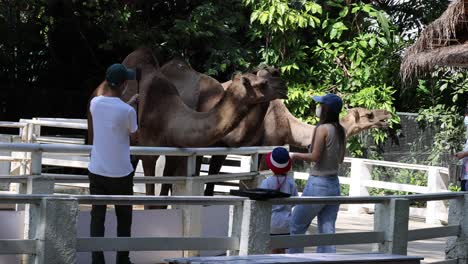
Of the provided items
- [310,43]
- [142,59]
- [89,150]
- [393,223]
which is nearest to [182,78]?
[142,59]

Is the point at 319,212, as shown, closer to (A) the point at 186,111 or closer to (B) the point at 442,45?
(A) the point at 186,111

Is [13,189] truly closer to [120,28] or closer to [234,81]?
[234,81]

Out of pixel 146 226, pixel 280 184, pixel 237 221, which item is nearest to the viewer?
pixel 237 221

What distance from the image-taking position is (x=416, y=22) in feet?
85.4

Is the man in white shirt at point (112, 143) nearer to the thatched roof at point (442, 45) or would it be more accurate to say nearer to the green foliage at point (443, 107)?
the thatched roof at point (442, 45)

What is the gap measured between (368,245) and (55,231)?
26.5 feet

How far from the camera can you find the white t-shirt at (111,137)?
949 centimetres

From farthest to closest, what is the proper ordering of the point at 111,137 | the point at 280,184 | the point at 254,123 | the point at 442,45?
the point at 442,45 → the point at 254,123 → the point at 280,184 → the point at 111,137

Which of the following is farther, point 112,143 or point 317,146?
point 317,146

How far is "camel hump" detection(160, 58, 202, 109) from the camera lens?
17266mm

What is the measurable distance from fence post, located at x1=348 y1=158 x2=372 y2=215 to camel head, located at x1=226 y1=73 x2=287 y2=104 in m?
6.73

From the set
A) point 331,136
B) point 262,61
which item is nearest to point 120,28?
point 262,61

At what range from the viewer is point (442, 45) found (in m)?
19.5

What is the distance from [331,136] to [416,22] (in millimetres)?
16159
